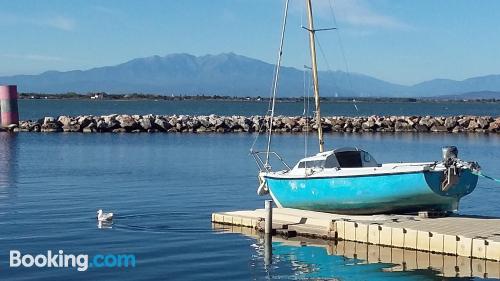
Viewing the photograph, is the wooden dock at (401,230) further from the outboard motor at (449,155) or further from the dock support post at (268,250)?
the outboard motor at (449,155)

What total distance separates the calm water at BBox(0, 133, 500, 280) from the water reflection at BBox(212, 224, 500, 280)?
2.0 inches

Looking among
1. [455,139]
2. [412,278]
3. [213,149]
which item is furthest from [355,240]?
[455,139]

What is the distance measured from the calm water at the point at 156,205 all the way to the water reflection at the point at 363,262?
0.05 metres

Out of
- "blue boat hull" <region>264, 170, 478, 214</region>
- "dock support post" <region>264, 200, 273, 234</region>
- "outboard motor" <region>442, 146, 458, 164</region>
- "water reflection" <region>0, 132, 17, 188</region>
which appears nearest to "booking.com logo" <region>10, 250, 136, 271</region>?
"dock support post" <region>264, 200, 273, 234</region>

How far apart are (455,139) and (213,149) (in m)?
21.9

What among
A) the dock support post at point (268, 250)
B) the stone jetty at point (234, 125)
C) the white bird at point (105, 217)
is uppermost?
the stone jetty at point (234, 125)

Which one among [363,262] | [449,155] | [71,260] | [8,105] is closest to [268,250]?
[363,262]

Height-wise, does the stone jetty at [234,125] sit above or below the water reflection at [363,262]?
above

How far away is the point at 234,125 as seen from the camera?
3204 inches

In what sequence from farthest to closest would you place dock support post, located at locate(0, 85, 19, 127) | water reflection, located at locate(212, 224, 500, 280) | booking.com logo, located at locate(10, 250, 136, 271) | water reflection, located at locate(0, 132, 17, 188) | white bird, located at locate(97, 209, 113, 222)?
dock support post, located at locate(0, 85, 19, 127)
water reflection, located at locate(0, 132, 17, 188)
white bird, located at locate(97, 209, 113, 222)
booking.com logo, located at locate(10, 250, 136, 271)
water reflection, located at locate(212, 224, 500, 280)

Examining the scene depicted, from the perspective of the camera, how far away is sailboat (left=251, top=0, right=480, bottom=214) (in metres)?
23.7

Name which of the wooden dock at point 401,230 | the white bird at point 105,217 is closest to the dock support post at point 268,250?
the wooden dock at point 401,230

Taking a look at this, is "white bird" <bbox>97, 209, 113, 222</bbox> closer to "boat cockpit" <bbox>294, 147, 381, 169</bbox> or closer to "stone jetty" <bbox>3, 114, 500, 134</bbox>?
"boat cockpit" <bbox>294, 147, 381, 169</bbox>

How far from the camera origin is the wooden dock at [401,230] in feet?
69.2
